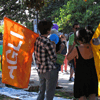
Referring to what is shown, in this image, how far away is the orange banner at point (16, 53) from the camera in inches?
132

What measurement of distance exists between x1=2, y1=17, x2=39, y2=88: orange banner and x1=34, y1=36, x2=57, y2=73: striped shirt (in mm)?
269

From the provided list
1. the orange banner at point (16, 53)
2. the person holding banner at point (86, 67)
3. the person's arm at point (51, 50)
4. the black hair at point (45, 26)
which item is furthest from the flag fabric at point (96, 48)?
the orange banner at point (16, 53)

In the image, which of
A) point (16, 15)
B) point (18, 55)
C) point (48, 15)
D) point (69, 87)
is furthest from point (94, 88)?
point (48, 15)

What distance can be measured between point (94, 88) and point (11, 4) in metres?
12.6

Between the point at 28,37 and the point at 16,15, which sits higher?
the point at 16,15

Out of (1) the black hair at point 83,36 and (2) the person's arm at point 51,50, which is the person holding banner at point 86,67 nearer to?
(1) the black hair at point 83,36

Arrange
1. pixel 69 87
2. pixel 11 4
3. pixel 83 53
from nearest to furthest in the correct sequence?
pixel 83 53 < pixel 69 87 < pixel 11 4

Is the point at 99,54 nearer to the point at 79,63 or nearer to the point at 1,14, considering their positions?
the point at 79,63

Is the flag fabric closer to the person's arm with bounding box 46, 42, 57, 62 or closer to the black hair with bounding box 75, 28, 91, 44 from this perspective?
the black hair with bounding box 75, 28, 91, 44

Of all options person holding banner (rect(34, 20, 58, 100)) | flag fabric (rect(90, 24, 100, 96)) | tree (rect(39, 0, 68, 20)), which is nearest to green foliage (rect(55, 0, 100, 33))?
tree (rect(39, 0, 68, 20))

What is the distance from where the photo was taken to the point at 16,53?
336 centimetres

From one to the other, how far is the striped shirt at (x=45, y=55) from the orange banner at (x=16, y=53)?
0.88 feet

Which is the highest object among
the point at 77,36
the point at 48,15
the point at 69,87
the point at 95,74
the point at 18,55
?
the point at 48,15

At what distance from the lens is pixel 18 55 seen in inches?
132
